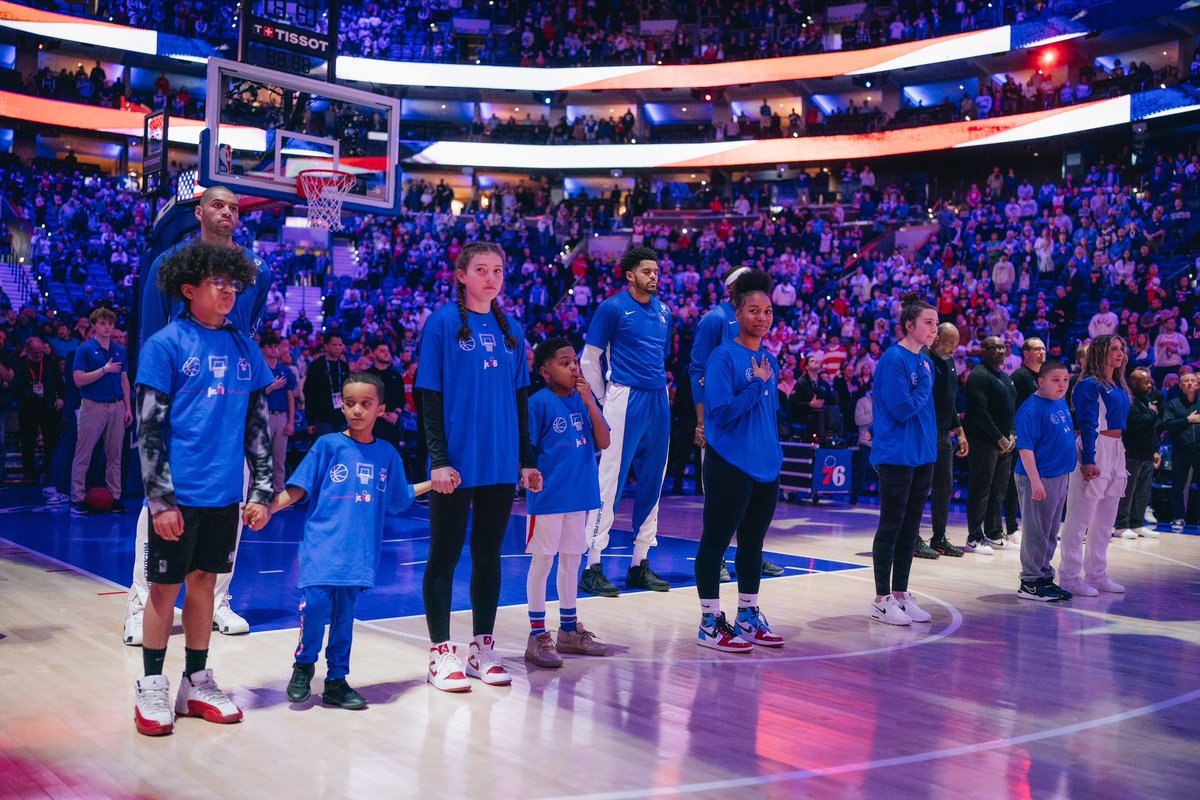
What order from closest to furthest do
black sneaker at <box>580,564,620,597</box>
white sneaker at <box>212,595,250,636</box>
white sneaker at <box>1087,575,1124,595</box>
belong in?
white sneaker at <box>212,595,250,636</box> → black sneaker at <box>580,564,620,597</box> → white sneaker at <box>1087,575,1124,595</box>

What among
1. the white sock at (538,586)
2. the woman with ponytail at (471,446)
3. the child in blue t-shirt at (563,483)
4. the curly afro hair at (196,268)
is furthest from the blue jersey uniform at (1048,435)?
the curly afro hair at (196,268)

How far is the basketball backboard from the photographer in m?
11.0

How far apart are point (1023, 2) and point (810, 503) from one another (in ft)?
75.5

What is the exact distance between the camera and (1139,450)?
10477mm

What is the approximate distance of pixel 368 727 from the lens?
4070 mm

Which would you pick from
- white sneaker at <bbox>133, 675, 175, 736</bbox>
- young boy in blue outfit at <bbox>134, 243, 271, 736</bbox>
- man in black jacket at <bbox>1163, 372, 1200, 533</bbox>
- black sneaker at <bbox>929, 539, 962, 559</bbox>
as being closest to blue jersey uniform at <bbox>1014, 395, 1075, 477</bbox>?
black sneaker at <bbox>929, 539, 962, 559</bbox>

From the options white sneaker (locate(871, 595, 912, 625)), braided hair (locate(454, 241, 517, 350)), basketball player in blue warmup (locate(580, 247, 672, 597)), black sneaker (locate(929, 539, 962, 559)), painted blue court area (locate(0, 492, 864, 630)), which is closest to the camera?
braided hair (locate(454, 241, 517, 350))

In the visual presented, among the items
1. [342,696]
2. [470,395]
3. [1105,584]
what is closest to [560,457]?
[470,395]

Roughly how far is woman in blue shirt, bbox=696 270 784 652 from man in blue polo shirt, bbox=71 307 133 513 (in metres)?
6.64

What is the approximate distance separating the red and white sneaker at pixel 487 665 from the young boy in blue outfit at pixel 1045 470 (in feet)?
13.7

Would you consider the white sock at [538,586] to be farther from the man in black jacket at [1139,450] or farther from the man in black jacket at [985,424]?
the man in black jacket at [1139,450]

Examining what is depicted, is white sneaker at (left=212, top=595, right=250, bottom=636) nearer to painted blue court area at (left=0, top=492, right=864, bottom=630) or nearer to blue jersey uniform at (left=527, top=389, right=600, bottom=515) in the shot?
painted blue court area at (left=0, top=492, right=864, bottom=630)

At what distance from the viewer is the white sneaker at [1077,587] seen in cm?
760

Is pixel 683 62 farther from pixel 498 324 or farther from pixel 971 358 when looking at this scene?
pixel 498 324
